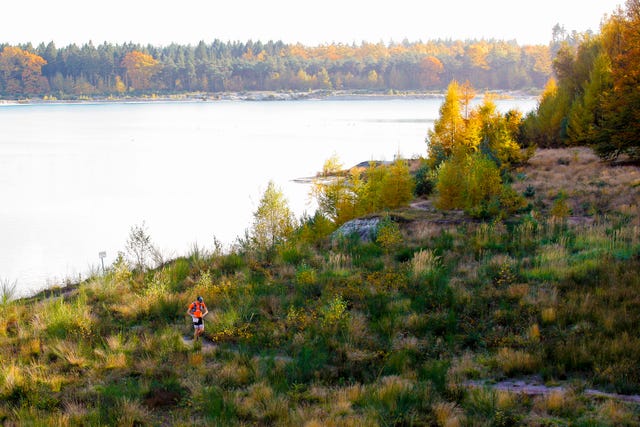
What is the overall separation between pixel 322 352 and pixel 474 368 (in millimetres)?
2325

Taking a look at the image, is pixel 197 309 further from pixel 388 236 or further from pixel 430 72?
pixel 430 72

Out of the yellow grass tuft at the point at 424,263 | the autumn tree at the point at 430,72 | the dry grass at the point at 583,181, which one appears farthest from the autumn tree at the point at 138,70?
the yellow grass tuft at the point at 424,263

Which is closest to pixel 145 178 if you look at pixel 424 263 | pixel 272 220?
pixel 272 220

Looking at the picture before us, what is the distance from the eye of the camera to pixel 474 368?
28.1 ft

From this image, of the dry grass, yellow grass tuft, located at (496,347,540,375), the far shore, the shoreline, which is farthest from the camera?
the shoreline

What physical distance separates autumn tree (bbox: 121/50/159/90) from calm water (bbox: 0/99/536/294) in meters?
93.5

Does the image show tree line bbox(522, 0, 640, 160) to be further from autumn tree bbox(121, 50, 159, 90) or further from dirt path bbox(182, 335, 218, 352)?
autumn tree bbox(121, 50, 159, 90)

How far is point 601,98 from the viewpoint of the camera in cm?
2845

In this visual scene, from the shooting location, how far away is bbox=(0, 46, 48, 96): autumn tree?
18112cm

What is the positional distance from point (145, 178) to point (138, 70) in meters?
157

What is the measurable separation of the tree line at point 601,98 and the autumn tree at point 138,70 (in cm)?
15800

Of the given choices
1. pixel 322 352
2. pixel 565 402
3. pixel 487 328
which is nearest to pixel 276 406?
pixel 322 352

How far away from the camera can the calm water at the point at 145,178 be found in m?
27.3

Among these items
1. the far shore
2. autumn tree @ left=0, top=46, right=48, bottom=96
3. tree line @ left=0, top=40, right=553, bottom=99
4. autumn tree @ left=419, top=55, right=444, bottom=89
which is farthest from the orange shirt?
autumn tree @ left=419, top=55, right=444, bottom=89
